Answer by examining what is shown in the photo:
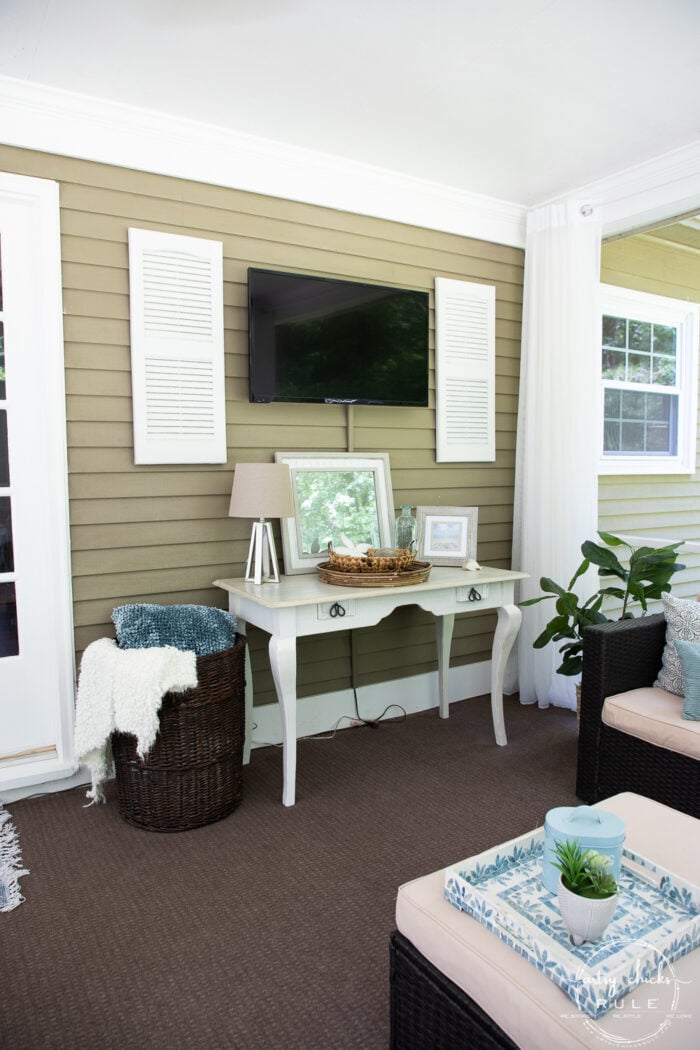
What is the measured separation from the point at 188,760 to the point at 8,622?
34.6 inches

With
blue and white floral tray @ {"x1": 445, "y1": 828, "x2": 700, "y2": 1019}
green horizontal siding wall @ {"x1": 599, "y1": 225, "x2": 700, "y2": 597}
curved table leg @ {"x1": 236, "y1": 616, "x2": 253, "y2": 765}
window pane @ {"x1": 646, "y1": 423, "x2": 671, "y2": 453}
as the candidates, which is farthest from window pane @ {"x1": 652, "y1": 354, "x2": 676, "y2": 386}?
blue and white floral tray @ {"x1": 445, "y1": 828, "x2": 700, "y2": 1019}

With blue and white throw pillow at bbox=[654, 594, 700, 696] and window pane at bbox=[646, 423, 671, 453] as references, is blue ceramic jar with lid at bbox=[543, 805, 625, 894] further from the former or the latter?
window pane at bbox=[646, 423, 671, 453]

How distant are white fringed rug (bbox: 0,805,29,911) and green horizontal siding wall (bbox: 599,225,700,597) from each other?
10.8ft

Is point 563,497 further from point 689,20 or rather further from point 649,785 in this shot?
point 689,20

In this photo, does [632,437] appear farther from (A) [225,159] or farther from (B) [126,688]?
(B) [126,688]

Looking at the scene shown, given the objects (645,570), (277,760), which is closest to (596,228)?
(645,570)

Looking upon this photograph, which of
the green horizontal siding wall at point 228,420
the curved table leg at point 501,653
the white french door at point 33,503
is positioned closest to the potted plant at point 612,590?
the curved table leg at point 501,653

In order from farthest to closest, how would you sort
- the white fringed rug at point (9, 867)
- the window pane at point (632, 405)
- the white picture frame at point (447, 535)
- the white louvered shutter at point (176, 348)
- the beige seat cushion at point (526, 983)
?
the window pane at point (632, 405)
the white picture frame at point (447, 535)
the white louvered shutter at point (176, 348)
the white fringed rug at point (9, 867)
the beige seat cushion at point (526, 983)

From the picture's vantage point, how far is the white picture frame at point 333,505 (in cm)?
317

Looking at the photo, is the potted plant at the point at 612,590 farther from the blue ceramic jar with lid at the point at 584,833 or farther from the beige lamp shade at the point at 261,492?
the blue ceramic jar with lid at the point at 584,833

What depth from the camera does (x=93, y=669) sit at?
2449mm

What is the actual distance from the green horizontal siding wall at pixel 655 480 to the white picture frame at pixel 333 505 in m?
1.50

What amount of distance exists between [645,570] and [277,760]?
68.4 inches

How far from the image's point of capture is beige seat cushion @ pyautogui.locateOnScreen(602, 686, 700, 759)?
2285mm
